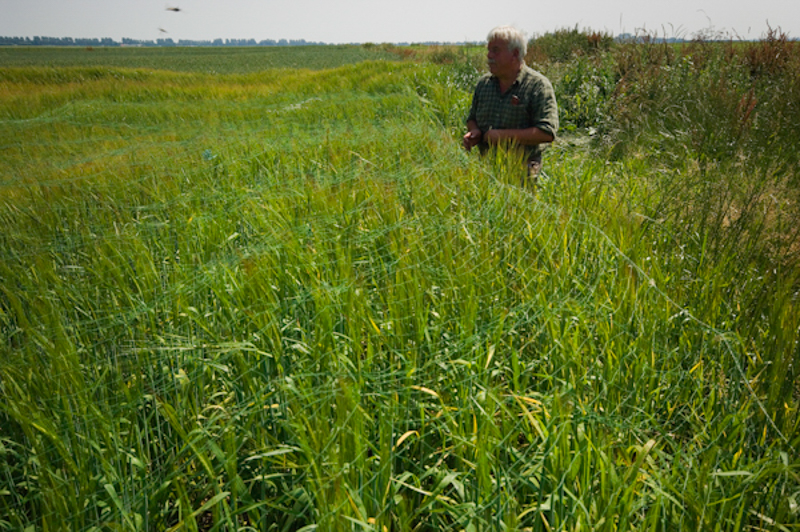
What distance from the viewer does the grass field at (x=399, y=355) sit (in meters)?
1.04

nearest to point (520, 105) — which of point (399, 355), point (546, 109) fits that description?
point (546, 109)

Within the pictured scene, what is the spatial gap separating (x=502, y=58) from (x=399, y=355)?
2317 millimetres

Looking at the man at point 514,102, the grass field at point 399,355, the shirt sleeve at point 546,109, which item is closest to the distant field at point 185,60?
the man at point 514,102

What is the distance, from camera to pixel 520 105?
294cm

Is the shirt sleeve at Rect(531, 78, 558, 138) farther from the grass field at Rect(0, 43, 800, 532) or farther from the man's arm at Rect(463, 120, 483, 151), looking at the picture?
the man's arm at Rect(463, 120, 483, 151)

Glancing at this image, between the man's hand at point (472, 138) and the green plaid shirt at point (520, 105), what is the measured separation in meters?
0.07

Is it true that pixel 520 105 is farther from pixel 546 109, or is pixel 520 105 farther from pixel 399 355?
pixel 399 355

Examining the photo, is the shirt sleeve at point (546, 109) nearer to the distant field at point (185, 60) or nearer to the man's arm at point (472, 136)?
the man's arm at point (472, 136)

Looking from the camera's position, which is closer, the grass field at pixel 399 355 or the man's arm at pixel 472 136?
the grass field at pixel 399 355

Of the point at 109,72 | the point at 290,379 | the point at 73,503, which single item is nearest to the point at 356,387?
the point at 290,379

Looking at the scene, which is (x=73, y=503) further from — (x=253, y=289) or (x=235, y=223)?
(x=235, y=223)

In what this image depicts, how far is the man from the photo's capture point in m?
2.84

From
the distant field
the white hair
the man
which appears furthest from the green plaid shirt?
the distant field

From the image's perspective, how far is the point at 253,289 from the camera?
169 centimetres
